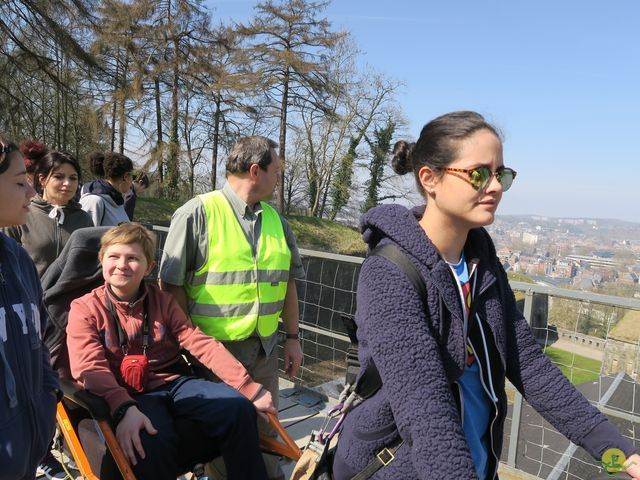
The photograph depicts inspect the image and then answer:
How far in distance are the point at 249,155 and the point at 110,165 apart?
2.64 m

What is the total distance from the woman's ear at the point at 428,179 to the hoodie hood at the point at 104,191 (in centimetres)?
375

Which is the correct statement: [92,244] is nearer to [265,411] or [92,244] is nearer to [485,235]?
[265,411]

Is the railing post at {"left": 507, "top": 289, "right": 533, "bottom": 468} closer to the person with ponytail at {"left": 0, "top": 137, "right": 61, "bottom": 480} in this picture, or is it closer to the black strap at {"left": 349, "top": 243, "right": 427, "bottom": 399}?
the black strap at {"left": 349, "top": 243, "right": 427, "bottom": 399}

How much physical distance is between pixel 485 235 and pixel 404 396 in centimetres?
A: 62

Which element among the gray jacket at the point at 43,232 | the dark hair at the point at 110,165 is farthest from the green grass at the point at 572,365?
the dark hair at the point at 110,165

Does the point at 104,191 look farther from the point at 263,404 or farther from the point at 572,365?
the point at 572,365

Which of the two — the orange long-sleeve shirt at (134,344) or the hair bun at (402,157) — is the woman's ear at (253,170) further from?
the hair bun at (402,157)

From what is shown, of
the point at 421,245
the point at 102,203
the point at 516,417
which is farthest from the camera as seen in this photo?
the point at 102,203

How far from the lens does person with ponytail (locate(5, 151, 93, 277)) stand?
130 inches

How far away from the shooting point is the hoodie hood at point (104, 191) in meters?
4.54

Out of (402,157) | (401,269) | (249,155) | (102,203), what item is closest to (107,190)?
(102,203)

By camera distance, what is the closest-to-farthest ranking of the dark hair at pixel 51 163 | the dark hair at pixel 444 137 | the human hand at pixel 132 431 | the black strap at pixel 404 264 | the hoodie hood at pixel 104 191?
the black strap at pixel 404 264
the dark hair at pixel 444 137
the human hand at pixel 132 431
the dark hair at pixel 51 163
the hoodie hood at pixel 104 191

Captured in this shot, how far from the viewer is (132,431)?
80.5 inches

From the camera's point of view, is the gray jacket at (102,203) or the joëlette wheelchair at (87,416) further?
the gray jacket at (102,203)
